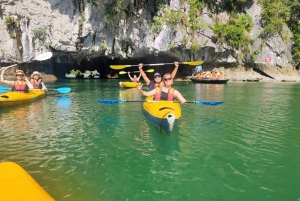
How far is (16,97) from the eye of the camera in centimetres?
950

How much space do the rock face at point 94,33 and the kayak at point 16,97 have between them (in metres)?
12.3

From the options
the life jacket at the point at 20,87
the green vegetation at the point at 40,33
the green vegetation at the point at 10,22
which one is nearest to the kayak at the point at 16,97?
the life jacket at the point at 20,87

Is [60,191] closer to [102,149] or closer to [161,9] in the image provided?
[102,149]

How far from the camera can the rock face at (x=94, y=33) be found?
2228cm

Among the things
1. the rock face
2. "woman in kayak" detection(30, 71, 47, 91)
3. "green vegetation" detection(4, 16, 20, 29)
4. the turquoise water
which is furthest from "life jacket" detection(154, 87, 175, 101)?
"green vegetation" detection(4, 16, 20, 29)

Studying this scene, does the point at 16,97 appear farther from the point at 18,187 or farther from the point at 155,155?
the point at 18,187

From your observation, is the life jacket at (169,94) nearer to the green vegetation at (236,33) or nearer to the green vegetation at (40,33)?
the green vegetation at (236,33)

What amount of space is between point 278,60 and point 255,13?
483 cm

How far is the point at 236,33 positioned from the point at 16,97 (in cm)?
1920

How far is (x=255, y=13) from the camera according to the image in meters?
24.7

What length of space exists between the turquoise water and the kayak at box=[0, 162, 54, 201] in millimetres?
491

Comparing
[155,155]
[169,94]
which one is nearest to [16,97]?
[169,94]

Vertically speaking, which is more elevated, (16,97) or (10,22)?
(10,22)

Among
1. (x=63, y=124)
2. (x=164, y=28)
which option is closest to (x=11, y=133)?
(x=63, y=124)
